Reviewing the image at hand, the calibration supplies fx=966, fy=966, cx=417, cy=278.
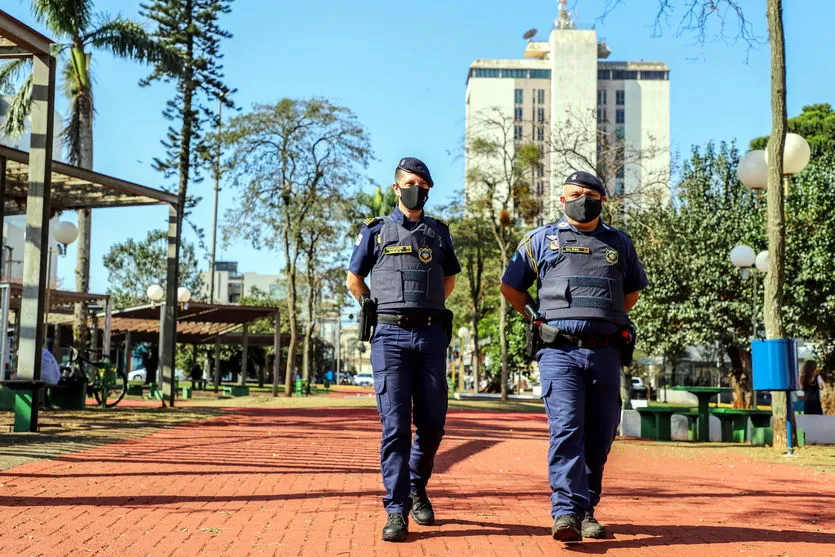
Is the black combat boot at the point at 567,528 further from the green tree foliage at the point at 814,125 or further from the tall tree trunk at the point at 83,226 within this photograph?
the green tree foliage at the point at 814,125

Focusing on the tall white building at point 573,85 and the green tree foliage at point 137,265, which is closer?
the green tree foliage at point 137,265

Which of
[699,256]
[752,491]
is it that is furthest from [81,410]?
[699,256]

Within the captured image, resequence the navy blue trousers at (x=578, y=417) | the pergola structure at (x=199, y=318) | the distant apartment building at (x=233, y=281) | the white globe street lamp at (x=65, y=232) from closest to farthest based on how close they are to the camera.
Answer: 1. the navy blue trousers at (x=578, y=417)
2. the white globe street lamp at (x=65, y=232)
3. the pergola structure at (x=199, y=318)
4. the distant apartment building at (x=233, y=281)

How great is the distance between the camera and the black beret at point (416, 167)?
17.6ft

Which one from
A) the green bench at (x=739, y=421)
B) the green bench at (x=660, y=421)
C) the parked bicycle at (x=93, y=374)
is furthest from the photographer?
the parked bicycle at (x=93, y=374)

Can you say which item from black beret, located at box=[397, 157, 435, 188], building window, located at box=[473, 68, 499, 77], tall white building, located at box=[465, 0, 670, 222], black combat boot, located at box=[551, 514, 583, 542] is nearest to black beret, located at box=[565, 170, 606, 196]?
black beret, located at box=[397, 157, 435, 188]

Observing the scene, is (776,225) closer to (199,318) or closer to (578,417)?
(578,417)

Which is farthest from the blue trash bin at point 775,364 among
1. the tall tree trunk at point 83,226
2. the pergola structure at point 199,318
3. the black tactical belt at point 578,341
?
the tall tree trunk at point 83,226

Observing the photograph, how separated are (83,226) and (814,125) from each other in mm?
38371

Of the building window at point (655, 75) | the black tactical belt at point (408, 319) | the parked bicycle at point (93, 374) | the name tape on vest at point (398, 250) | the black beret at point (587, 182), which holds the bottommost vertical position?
the parked bicycle at point (93, 374)

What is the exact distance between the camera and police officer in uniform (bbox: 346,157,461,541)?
5.07 metres

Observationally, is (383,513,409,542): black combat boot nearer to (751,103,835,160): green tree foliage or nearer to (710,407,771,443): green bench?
(710,407,771,443): green bench

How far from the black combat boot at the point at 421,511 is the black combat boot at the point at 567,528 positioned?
869 mm

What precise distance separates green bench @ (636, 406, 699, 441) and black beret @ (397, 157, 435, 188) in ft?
31.9
